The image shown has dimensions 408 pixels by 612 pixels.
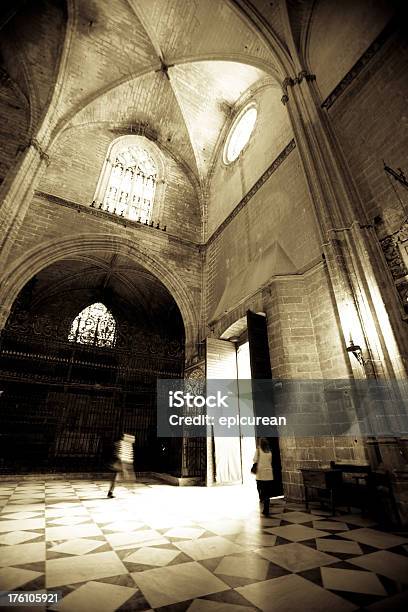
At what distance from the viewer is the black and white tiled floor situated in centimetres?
177

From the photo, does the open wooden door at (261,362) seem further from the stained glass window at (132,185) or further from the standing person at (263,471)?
the stained glass window at (132,185)

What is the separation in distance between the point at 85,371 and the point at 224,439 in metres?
9.90

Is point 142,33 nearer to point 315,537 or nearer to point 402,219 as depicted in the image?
point 402,219

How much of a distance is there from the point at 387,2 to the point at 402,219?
18.2 ft

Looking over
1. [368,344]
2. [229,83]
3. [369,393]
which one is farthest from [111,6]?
[369,393]

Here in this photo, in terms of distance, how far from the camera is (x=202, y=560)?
2395 millimetres

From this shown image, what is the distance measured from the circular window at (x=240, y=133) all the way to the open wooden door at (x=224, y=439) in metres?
7.95

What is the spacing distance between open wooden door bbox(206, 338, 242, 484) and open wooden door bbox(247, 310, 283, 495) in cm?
205

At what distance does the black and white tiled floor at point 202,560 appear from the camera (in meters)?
1.77

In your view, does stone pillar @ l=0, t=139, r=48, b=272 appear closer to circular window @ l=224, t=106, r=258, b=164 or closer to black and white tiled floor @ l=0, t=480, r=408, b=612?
black and white tiled floor @ l=0, t=480, r=408, b=612

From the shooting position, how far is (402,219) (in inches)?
209

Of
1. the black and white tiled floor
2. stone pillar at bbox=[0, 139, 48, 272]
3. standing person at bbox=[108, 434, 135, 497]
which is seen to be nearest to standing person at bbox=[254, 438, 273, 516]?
the black and white tiled floor

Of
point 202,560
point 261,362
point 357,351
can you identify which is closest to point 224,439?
point 261,362

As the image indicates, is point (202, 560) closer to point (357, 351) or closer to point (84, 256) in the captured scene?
point (357, 351)
